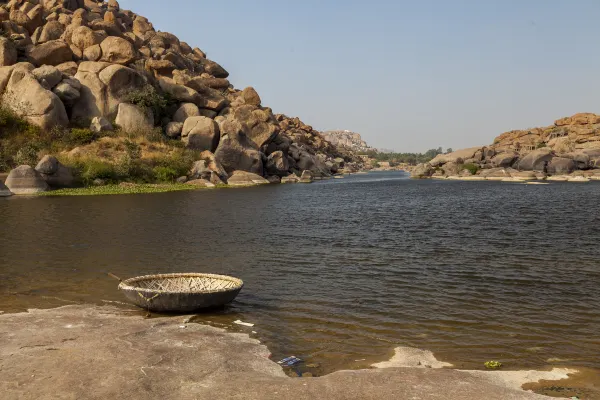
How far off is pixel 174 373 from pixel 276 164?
7544 cm

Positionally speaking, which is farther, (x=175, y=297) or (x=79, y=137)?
(x=79, y=137)

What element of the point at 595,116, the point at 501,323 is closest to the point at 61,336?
the point at 501,323

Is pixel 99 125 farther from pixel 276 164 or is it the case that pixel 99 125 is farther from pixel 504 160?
pixel 504 160

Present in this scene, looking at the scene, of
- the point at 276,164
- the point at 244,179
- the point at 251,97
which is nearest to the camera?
the point at 244,179

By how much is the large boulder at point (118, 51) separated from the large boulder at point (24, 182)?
91.9ft

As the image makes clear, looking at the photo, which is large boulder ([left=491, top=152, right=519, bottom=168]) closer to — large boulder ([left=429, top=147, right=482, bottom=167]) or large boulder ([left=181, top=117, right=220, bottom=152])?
large boulder ([left=429, top=147, right=482, bottom=167])

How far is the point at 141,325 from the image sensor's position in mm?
11008

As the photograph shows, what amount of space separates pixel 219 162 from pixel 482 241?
164ft

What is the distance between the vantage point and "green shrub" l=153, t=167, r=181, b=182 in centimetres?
5966

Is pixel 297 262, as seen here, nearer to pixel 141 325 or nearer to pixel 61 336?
pixel 141 325

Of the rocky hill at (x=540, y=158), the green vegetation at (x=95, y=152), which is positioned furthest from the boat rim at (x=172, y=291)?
the rocky hill at (x=540, y=158)

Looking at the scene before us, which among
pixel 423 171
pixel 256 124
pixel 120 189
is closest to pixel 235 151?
pixel 256 124

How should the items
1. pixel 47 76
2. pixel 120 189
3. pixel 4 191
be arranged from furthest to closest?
pixel 47 76 → pixel 120 189 → pixel 4 191

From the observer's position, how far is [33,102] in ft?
191
